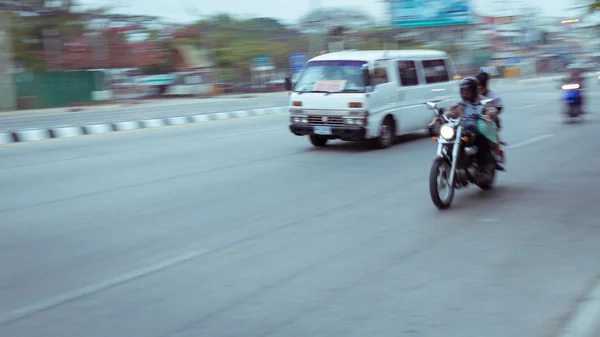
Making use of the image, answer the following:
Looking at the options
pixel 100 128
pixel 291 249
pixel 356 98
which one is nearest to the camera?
pixel 291 249

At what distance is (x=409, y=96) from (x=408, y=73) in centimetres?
49

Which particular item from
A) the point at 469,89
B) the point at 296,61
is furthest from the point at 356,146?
the point at 296,61

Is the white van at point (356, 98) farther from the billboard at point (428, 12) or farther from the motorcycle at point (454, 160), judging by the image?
the billboard at point (428, 12)

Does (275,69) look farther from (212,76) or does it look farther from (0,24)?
(0,24)

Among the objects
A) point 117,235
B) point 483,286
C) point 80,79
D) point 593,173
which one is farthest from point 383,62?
point 80,79

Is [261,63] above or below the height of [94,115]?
above

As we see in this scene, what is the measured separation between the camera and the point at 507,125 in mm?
18531

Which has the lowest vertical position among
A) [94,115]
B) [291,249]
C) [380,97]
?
[94,115]

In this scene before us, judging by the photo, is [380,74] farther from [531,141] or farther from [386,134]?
[531,141]

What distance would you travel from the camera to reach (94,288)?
18.0 ft

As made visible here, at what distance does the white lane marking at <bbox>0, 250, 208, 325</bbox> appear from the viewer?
4.92 m

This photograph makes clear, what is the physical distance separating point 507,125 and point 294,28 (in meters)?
57.3

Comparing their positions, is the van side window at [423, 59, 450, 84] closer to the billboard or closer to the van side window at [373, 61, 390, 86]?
the van side window at [373, 61, 390, 86]

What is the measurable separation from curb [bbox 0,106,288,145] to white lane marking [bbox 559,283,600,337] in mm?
15113
